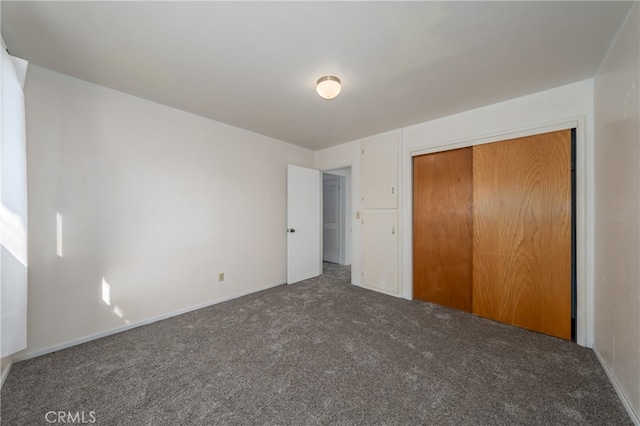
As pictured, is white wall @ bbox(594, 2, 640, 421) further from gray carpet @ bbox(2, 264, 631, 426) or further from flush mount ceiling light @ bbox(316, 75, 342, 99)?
flush mount ceiling light @ bbox(316, 75, 342, 99)

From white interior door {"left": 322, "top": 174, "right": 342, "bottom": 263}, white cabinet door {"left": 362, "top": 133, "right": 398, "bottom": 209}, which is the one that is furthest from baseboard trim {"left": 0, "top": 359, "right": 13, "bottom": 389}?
white interior door {"left": 322, "top": 174, "right": 342, "bottom": 263}

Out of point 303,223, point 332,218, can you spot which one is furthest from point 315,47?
point 332,218

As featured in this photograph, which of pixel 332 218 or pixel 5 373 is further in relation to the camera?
pixel 332 218

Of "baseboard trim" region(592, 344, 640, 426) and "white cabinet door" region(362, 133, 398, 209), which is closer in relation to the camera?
"baseboard trim" region(592, 344, 640, 426)

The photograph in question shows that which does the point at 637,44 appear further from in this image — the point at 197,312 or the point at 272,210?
the point at 197,312

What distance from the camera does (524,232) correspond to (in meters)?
2.47

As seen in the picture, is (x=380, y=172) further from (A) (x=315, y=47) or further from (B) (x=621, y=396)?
(B) (x=621, y=396)

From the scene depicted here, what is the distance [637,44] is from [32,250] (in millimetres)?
4554

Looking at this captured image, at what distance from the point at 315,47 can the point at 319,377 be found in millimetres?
2454

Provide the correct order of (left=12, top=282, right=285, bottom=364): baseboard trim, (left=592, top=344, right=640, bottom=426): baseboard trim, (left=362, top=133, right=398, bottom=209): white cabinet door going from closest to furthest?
(left=592, top=344, right=640, bottom=426): baseboard trim
(left=12, top=282, right=285, bottom=364): baseboard trim
(left=362, top=133, right=398, bottom=209): white cabinet door

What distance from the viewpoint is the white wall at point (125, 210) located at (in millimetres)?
2035

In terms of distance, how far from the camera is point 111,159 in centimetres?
237

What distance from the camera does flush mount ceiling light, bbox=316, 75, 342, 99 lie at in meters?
2.03

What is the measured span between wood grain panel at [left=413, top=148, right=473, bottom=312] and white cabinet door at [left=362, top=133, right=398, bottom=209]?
304 millimetres
